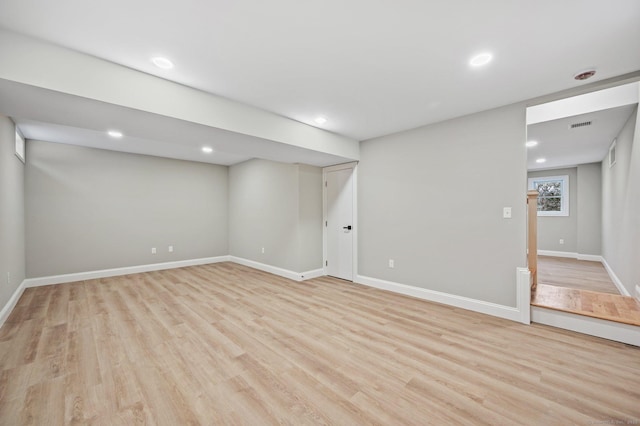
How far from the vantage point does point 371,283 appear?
4.40m

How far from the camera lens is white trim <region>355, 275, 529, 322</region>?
9.90ft

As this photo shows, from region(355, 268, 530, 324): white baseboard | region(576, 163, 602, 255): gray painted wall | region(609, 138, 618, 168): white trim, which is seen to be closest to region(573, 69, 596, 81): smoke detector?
region(355, 268, 530, 324): white baseboard

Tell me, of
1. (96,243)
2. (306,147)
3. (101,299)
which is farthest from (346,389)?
(96,243)

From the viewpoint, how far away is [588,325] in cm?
262

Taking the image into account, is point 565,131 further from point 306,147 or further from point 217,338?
point 217,338

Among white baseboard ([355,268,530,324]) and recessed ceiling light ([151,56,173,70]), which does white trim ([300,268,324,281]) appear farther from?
recessed ceiling light ([151,56,173,70])

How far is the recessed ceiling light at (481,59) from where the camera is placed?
2113mm

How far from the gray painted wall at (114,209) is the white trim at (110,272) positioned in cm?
9

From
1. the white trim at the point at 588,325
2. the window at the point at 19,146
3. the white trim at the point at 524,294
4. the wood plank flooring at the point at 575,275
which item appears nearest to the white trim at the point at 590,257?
the wood plank flooring at the point at 575,275

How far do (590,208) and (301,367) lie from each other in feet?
26.8

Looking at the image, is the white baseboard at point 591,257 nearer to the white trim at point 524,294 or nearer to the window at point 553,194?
the window at point 553,194

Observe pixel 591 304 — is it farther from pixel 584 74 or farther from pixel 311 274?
pixel 311 274

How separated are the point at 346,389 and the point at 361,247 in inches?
112

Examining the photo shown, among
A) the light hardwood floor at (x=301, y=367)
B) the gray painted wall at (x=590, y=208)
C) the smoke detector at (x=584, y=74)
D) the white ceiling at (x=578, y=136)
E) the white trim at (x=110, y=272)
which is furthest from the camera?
the gray painted wall at (x=590, y=208)
